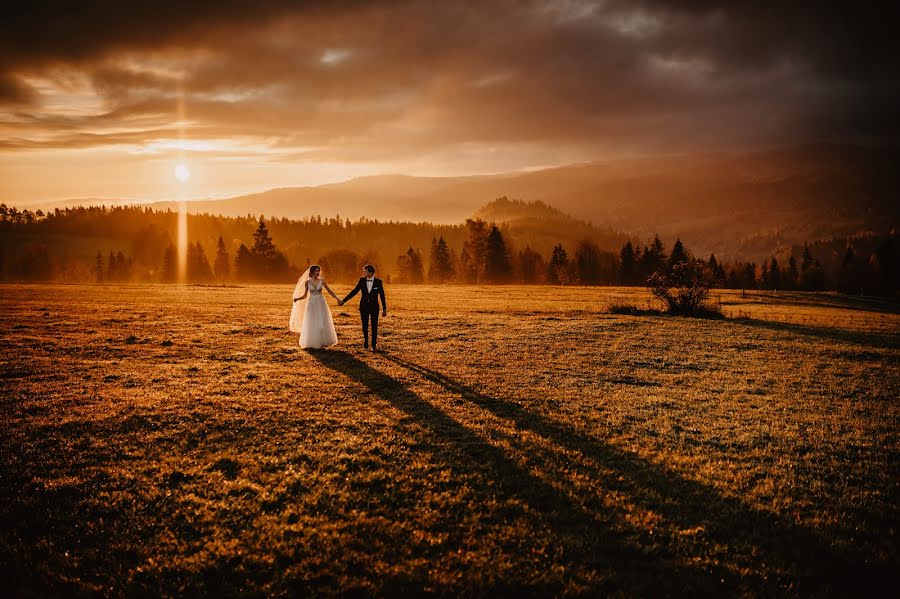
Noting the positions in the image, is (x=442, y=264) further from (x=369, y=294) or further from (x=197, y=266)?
(x=369, y=294)

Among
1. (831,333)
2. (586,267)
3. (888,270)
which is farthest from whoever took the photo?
(586,267)

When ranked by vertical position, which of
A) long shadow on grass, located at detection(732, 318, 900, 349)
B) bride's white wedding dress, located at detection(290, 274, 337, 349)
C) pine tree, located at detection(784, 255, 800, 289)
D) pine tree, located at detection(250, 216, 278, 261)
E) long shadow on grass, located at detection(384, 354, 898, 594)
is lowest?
long shadow on grass, located at detection(384, 354, 898, 594)

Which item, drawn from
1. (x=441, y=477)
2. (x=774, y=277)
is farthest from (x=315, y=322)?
(x=774, y=277)

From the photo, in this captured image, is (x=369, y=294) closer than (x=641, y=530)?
No

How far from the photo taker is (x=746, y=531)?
6668 millimetres

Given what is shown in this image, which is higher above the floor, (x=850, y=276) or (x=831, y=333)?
(x=850, y=276)

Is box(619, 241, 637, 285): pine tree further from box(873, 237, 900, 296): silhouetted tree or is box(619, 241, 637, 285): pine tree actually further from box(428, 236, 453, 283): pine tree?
box(873, 237, 900, 296): silhouetted tree

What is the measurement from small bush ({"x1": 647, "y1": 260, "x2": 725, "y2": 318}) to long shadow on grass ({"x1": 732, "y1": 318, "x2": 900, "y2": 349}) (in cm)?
280

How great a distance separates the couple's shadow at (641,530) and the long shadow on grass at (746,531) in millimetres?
14

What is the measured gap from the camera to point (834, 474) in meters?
8.61

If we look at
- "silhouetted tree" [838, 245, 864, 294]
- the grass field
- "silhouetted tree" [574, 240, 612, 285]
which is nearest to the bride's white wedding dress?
the grass field

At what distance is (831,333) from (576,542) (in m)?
29.9

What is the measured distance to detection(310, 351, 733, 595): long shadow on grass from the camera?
552 centimetres

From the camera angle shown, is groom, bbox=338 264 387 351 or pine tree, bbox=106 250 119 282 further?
pine tree, bbox=106 250 119 282
